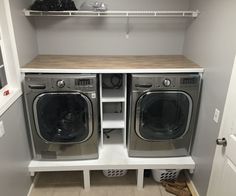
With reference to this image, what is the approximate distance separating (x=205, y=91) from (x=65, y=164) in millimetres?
1497

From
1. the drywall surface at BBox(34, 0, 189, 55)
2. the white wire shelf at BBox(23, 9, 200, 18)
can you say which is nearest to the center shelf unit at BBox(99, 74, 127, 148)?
the drywall surface at BBox(34, 0, 189, 55)

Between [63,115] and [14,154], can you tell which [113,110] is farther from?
[14,154]

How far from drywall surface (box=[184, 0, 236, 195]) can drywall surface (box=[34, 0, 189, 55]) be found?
0.27m

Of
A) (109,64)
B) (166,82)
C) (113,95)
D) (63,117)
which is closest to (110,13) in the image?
(109,64)

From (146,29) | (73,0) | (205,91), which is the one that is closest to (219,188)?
(205,91)

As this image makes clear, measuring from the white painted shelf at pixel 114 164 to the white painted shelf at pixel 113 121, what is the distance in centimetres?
30

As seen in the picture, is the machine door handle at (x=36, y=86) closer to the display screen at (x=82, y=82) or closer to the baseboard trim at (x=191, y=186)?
the display screen at (x=82, y=82)

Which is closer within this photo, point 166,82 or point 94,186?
point 166,82

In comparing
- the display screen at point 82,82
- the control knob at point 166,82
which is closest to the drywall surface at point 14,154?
the display screen at point 82,82

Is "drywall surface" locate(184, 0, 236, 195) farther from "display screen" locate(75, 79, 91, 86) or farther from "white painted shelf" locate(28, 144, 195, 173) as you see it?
"display screen" locate(75, 79, 91, 86)

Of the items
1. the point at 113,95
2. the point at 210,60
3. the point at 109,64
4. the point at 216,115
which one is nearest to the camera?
the point at 216,115

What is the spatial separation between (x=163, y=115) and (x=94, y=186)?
104cm

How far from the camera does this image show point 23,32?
1.98 meters

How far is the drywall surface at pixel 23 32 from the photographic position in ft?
5.84
